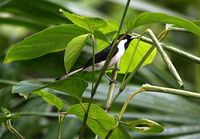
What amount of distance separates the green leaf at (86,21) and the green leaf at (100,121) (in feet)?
0.31

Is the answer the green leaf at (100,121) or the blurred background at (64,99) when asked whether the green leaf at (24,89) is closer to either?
the green leaf at (100,121)

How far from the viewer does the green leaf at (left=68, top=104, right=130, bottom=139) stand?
2.08 feet

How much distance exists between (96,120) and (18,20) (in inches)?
31.6

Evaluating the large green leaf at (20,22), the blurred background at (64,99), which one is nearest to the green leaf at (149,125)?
the blurred background at (64,99)

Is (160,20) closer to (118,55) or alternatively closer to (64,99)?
(118,55)

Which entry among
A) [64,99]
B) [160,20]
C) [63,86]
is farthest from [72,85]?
[64,99]

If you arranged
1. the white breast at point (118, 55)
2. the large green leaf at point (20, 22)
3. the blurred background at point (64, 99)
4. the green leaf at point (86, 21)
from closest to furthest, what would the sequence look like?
the green leaf at point (86, 21), the white breast at point (118, 55), the blurred background at point (64, 99), the large green leaf at point (20, 22)

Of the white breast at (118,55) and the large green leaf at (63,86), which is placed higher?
the white breast at (118,55)

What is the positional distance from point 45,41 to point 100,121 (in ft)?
0.39

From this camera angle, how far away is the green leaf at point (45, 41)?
62 cm

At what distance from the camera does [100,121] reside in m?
0.65

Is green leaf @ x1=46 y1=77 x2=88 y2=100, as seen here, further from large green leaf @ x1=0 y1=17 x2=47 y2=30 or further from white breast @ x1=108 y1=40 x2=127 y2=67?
large green leaf @ x1=0 y1=17 x2=47 y2=30

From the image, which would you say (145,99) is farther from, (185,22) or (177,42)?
(177,42)

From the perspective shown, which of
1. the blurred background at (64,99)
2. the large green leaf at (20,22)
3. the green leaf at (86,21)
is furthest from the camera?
the large green leaf at (20,22)
